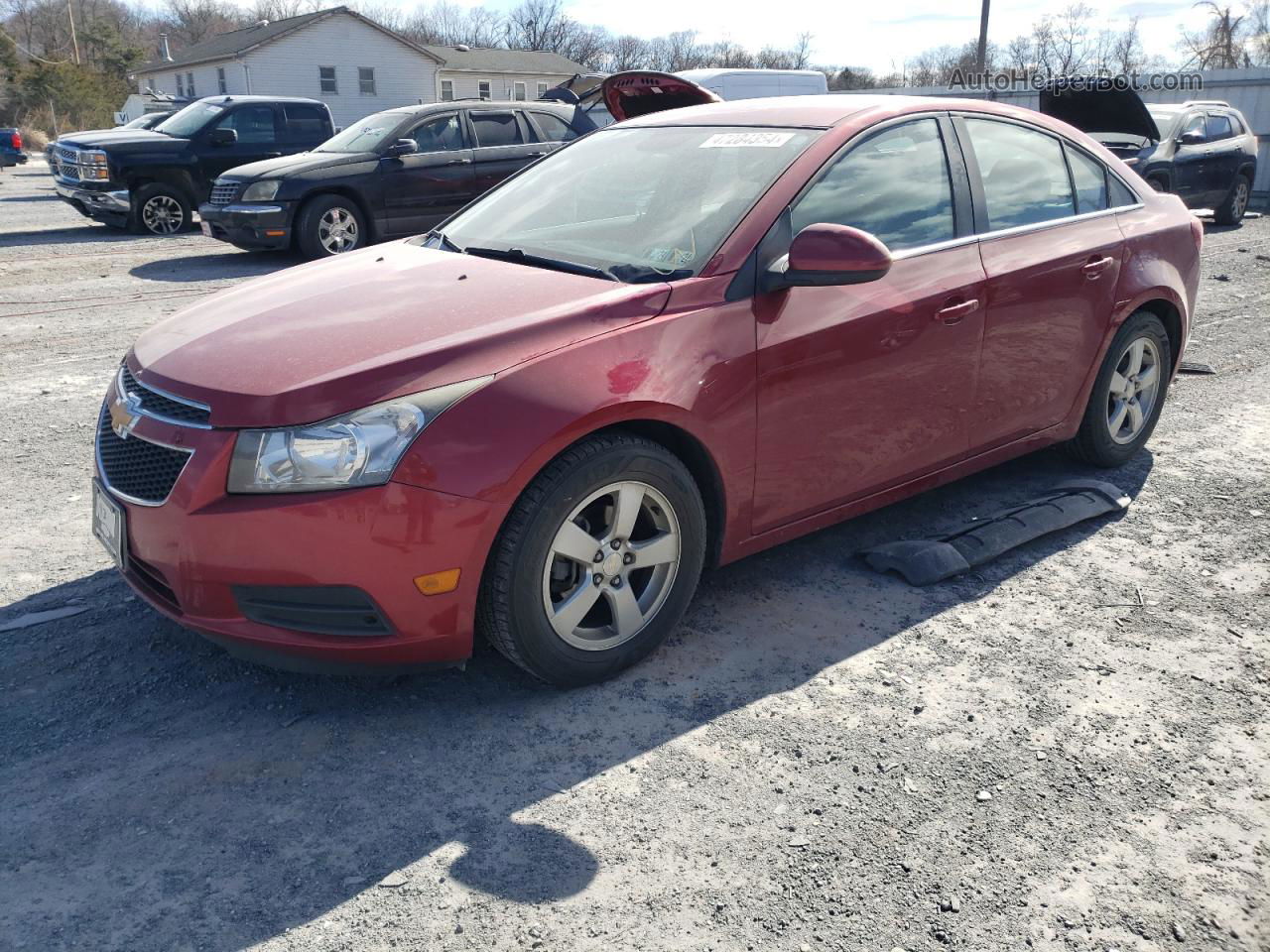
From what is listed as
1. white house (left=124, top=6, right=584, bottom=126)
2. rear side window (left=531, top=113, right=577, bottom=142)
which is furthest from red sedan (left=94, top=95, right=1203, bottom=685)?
white house (left=124, top=6, right=584, bottom=126)

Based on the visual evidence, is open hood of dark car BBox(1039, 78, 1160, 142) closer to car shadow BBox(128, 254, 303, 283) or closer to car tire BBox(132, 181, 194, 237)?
car shadow BBox(128, 254, 303, 283)

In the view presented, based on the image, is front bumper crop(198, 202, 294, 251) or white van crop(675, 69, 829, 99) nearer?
front bumper crop(198, 202, 294, 251)

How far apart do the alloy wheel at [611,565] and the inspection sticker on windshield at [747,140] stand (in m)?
1.44

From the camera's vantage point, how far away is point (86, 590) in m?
3.97

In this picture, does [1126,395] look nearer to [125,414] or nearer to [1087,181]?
[1087,181]

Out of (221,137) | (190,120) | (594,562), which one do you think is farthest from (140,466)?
(190,120)

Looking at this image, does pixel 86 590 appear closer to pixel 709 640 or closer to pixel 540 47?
pixel 709 640

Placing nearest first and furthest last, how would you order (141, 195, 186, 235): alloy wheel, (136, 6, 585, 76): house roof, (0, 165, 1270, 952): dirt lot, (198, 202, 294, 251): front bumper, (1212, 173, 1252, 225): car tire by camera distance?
(0, 165, 1270, 952): dirt lot, (198, 202, 294, 251): front bumper, (141, 195, 186, 235): alloy wheel, (1212, 173, 1252, 225): car tire, (136, 6, 585, 76): house roof

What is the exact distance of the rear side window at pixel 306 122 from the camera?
1524cm

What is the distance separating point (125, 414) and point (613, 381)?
145 centimetres

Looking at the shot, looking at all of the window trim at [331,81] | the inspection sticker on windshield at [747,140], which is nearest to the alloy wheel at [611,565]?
the inspection sticker on windshield at [747,140]

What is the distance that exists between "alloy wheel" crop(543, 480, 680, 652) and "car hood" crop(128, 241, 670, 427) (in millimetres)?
514

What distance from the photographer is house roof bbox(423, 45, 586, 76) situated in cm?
5281

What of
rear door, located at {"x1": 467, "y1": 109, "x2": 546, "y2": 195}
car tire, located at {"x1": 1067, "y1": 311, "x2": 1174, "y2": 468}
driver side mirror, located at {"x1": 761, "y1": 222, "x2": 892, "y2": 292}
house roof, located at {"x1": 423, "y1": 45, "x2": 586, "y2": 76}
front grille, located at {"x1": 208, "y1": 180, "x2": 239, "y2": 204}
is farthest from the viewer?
house roof, located at {"x1": 423, "y1": 45, "x2": 586, "y2": 76}
